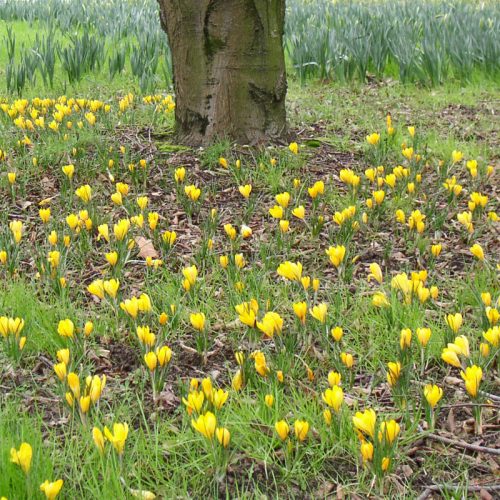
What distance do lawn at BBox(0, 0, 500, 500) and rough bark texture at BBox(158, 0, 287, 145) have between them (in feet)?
0.67

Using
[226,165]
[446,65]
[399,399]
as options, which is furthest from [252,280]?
[446,65]

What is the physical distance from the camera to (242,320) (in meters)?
2.27

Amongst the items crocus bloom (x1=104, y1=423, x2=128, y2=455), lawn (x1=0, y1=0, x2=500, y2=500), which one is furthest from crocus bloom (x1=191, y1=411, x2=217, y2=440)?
crocus bloom (x1=104, y1=423, x2=128, y2=455)

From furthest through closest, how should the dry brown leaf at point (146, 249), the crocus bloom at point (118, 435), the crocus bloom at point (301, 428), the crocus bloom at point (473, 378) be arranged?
the dry brown leaf at point (146, 249) → the crocus bloom at point (473, 378) → the crocus bloom at point (301, 428) → the crocus bloom at point (118, 435)

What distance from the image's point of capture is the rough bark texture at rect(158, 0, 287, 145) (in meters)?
4.36

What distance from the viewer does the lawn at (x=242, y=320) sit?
6.15ft

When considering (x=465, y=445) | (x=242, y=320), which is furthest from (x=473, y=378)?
(x=242, y=320)

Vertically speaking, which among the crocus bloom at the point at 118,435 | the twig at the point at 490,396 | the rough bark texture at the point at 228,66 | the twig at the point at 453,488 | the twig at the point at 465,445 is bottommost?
the twig at the point at 453,488

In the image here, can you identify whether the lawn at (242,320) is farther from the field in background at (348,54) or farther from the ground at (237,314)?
the field in background at (348,54)

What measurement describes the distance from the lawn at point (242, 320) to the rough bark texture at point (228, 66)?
0.21 metres

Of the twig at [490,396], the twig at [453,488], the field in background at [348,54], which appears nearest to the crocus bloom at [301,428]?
the twig at [453,488]

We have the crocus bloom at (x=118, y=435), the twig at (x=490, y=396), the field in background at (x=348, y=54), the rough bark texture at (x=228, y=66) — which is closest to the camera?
the crocus bloom at (x=118, y=435)

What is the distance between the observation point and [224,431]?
173 centimetres

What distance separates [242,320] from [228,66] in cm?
258
